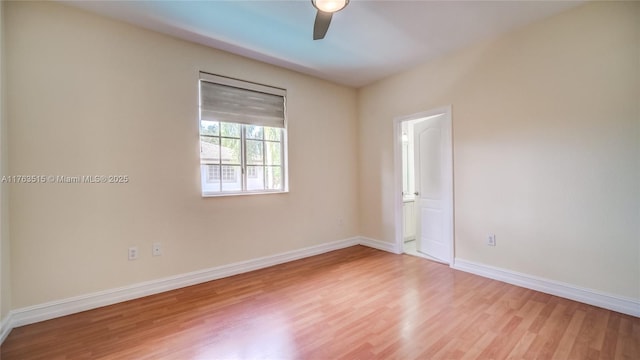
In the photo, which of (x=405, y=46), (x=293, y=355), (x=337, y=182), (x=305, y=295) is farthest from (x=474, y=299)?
(x=405, y=46)

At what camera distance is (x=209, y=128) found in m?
3.22

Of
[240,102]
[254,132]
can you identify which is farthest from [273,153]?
[240,102]

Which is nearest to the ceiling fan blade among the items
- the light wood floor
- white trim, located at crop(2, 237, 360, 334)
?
the light wood floor

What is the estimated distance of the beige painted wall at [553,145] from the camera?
2307mm

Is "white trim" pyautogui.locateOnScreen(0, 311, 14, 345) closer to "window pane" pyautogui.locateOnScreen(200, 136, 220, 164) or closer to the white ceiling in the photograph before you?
"window pane" pyautogui.locateOnScreen(200, 136, 220, 164)

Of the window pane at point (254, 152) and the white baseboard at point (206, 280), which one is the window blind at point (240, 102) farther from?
the white baseboard at point (206, 280)

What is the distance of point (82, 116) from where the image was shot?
2.47 m

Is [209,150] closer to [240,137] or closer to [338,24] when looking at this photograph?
[240,137]

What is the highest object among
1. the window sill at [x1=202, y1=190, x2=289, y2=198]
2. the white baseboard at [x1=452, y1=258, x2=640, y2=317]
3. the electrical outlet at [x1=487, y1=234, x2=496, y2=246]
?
the window sill at [x1=202, y1=190, x2=289, y2=198]

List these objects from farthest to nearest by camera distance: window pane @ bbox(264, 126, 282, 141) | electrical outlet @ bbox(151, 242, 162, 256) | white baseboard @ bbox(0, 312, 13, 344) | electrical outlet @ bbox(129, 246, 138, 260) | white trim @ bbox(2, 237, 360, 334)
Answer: window pane @ bbox(264, 126, 282, 141), electrical outlet @ bbox(151, 242, 162, 256), electrical outlet @ bbox(129, 246, 138, 260), white trim @ bbox(2, 237, 360, 334), white baseboard @ bbox(0, 312, 13, 344)

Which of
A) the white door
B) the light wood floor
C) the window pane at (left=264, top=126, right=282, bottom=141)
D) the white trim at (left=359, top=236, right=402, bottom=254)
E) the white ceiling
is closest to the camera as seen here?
the light wood floor

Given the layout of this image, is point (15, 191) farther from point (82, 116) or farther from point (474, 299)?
point (474, 299)

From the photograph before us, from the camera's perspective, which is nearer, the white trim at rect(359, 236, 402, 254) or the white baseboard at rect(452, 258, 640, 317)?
the white baseboard at rect(452, 258, 640, 317)

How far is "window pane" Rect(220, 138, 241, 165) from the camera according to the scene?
3.34 metres
